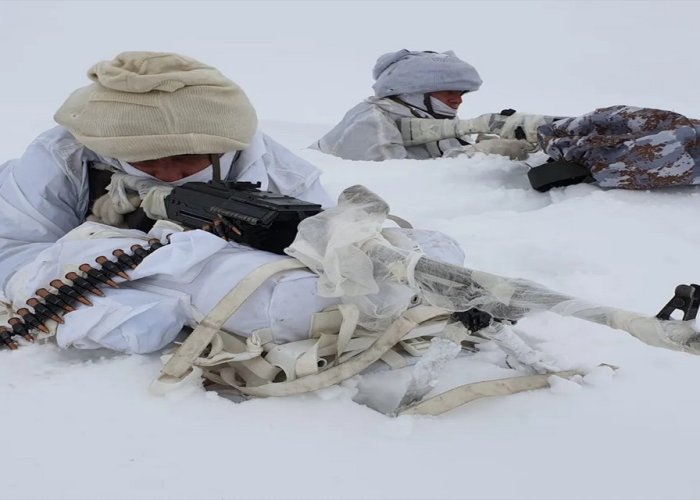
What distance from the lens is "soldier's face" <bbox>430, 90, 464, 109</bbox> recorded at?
4277 mm

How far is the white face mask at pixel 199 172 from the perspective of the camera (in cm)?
184

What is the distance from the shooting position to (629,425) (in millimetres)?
1257

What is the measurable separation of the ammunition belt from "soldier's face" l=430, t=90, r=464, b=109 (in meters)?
3.01

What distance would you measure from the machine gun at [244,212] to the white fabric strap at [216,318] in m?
0.13

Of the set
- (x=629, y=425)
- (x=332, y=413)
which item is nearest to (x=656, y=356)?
(x=629, y=425)

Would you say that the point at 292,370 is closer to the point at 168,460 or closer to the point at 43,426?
the point at 168,460

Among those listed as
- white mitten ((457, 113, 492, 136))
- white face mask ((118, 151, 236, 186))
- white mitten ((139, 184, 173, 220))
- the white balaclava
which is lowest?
white mitten ((457, 113, 492, 136))

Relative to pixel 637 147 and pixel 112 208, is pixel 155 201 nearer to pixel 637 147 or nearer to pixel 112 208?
pixel 112 208

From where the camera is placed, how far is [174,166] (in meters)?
1.85

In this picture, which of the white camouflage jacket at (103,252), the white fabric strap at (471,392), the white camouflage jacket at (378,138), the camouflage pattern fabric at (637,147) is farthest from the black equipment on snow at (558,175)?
the white fabric strap at (471,392)

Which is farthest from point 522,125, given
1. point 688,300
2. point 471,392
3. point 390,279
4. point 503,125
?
point 688,300

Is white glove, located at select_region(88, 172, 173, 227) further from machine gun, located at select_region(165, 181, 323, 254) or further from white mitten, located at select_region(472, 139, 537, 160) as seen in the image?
white mitten, located at select_region(472, 139, 537, 160)

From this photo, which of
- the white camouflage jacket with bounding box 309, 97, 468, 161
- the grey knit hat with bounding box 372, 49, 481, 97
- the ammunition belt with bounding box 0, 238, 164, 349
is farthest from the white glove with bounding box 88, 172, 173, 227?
the grey knit hat with bounding box 372, 49, 481, 97

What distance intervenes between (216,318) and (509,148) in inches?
108
